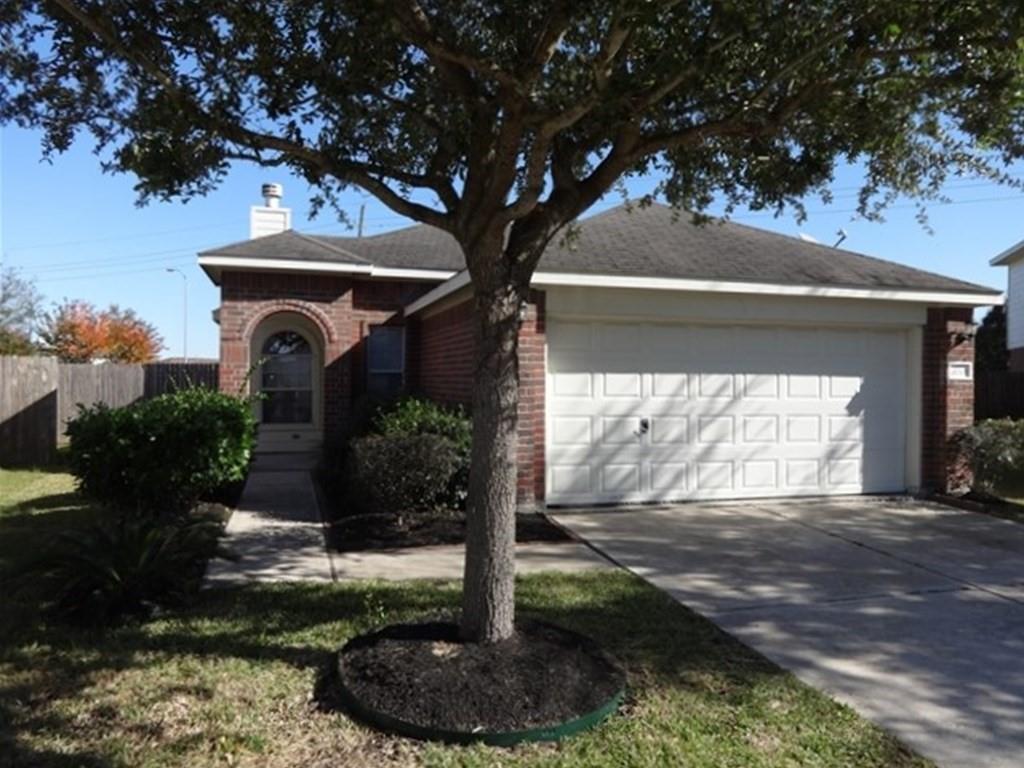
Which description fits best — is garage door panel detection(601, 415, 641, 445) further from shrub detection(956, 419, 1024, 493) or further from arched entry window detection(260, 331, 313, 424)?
arched entry window detection(260, 331, 313, 424)

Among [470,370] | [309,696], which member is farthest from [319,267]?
[309,696]

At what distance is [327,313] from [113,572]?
9156 millimetres

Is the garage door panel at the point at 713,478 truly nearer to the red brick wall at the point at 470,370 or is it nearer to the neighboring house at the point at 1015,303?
the red brick wall at the point at 470,370

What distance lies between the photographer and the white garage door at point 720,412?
32.6ft

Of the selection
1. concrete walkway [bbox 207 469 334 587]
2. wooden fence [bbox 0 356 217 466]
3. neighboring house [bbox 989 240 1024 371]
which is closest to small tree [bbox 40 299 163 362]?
wooden fence [bbox 0 356 217 466]

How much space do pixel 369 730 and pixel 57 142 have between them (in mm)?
4316

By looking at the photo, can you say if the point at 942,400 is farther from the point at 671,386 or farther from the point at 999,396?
the point at 999,396

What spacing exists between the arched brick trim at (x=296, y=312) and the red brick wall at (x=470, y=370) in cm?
162

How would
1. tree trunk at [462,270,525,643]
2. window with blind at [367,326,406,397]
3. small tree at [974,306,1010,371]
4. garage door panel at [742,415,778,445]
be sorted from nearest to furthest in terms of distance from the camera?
tree trunk at [462,270,525,643], garage door panel at [742,415,778,445], window with blind at [367,326,406,397], small tree at [974,306,1010,371]

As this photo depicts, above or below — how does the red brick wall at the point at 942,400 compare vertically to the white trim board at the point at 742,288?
below

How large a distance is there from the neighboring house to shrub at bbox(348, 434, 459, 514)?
23035 millimetres

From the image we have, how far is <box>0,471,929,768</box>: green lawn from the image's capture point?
12.0ft

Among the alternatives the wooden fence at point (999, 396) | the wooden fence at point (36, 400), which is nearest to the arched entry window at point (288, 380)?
the wooden fence at point (36, 400)

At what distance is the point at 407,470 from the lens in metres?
8.88
